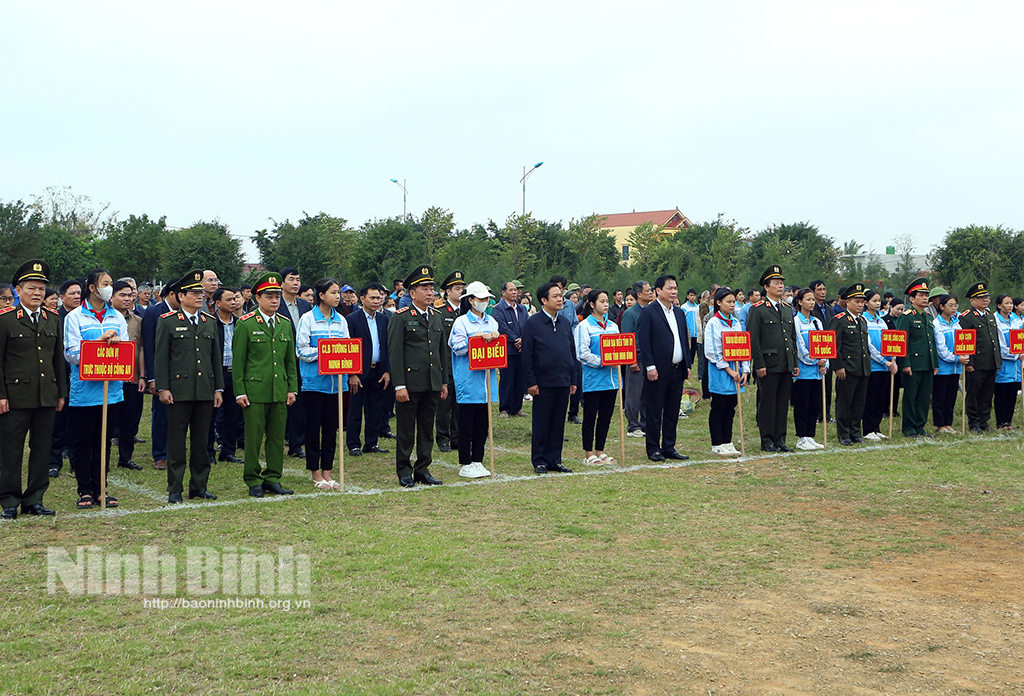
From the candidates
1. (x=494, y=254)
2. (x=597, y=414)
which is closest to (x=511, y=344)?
(x=597, y=414)

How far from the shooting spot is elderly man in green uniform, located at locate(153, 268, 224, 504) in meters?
8.65

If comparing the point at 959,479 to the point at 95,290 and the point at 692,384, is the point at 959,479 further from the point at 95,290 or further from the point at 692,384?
the point at 692,384

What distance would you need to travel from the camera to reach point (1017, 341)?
13820 millimetres

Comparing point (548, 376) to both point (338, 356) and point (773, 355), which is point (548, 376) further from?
point (773, 355)

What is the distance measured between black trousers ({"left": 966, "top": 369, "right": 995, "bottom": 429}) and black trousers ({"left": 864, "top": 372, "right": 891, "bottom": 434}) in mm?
1543

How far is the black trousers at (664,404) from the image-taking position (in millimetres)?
11148

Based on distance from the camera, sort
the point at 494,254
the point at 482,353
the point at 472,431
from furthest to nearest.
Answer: the point at 494,254
the point at 472,431
the point at 482,353

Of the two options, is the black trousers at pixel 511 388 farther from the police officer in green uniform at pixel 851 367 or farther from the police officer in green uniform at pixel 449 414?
the police officer in green uniform at pixel 851 367

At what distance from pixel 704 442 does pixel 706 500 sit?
14.2 feet

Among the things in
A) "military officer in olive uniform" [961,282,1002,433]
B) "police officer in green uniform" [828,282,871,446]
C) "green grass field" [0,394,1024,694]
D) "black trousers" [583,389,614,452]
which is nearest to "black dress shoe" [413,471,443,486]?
"green grass field" [0,394,1024,694]

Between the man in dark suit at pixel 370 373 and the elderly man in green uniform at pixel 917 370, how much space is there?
7.51 meters

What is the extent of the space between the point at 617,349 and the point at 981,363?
264 inches

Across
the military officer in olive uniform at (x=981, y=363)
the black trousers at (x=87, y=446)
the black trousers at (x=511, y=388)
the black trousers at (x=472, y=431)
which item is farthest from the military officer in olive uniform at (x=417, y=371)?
the military officer in olive uniform at (x=981, y=363)

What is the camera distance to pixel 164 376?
866 centimetres
